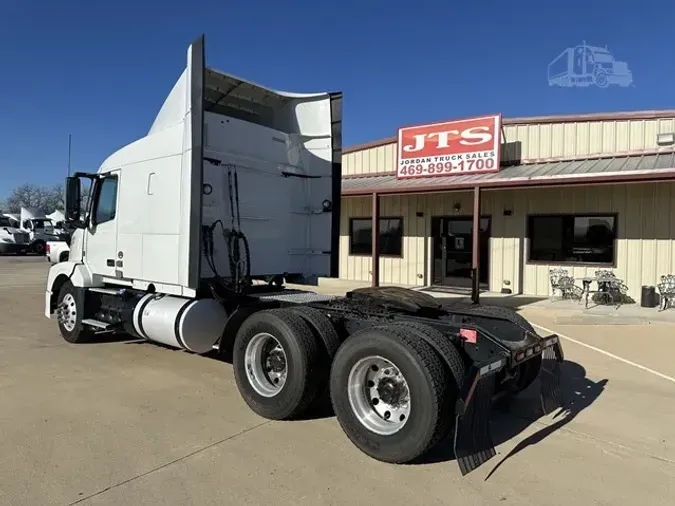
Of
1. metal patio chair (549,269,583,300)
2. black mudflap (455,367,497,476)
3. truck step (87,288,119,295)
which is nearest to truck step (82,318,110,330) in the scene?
truck step (87,288,119,295)

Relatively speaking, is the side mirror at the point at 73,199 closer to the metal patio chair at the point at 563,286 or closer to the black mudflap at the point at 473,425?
the black mudflap at the point at 473,425

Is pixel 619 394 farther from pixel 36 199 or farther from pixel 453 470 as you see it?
pixel 36 199

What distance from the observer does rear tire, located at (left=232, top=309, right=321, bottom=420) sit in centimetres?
445

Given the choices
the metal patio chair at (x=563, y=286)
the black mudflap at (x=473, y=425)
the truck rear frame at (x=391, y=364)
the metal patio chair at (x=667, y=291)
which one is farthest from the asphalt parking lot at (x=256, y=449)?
the metal patio chair at (x=563, y=286)

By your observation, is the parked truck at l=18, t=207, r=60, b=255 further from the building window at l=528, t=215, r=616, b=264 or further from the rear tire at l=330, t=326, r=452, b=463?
the rear tire at l=330, t=326, r=452, b=463

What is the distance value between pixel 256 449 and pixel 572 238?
11633 mm

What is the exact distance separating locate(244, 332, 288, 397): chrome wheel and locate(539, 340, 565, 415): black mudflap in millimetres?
2449

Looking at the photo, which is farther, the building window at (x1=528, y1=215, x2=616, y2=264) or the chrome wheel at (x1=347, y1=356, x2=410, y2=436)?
the building window at (x1=528, y1=215, x2=616, y2=264)

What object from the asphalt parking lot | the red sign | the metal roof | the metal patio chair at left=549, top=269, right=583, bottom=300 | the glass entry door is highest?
the red sign

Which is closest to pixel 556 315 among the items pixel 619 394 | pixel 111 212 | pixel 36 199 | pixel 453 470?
pixel 619 394

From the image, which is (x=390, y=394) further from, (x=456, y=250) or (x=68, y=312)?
(x=456, y=250)

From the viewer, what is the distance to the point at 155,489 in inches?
132

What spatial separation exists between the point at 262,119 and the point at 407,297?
364cm

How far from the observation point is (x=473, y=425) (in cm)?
371
